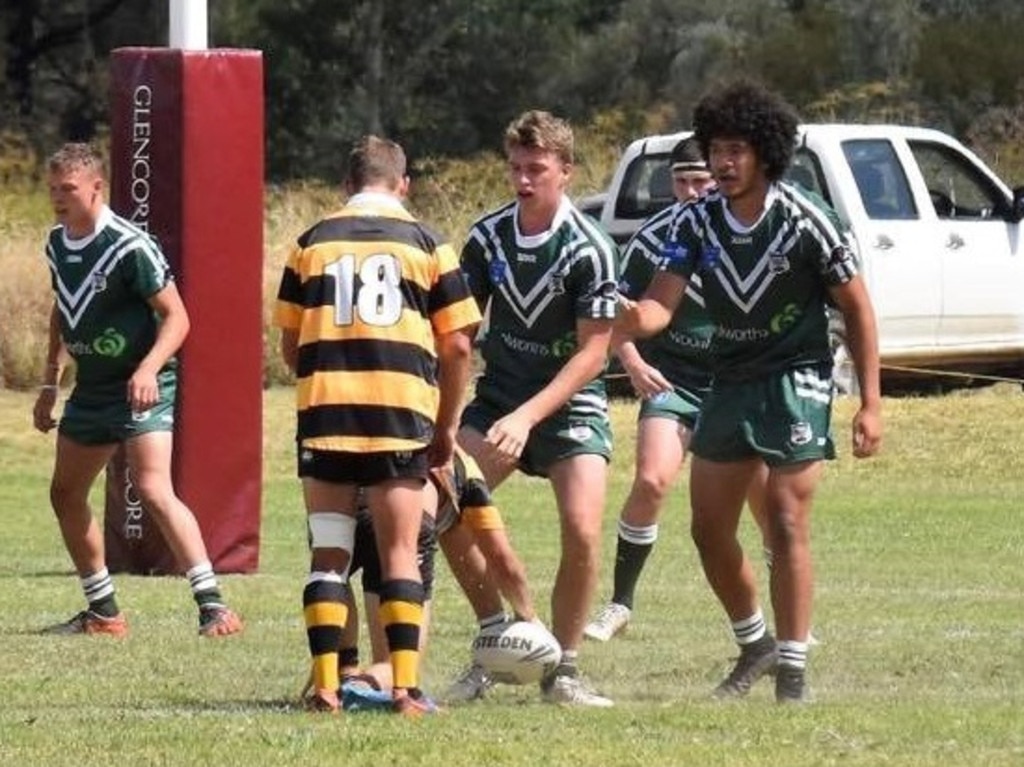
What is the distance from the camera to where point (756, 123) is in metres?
9.71

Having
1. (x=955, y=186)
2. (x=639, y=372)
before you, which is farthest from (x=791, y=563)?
(x=955, y=186)

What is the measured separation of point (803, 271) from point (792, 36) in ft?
107

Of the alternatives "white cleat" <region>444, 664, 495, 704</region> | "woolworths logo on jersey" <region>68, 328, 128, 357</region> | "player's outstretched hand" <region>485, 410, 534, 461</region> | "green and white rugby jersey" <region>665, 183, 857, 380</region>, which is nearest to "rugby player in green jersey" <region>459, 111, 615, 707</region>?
"player's outstretched hand" <region>485, 410, 534, 461</region>

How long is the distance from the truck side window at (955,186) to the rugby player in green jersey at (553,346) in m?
12.7

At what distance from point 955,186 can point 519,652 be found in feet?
47.7

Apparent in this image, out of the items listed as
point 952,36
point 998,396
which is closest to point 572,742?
point 998,396

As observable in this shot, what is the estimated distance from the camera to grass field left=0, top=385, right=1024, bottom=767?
8.48 metres

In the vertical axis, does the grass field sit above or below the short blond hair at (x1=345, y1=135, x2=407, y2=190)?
below

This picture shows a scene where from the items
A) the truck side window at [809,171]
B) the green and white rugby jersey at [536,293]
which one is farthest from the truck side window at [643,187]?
the green and white rugby jersey at [536,293]

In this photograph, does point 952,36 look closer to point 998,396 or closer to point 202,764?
point 998,396

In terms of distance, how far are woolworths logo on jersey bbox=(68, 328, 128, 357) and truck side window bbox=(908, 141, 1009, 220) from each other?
1154cm

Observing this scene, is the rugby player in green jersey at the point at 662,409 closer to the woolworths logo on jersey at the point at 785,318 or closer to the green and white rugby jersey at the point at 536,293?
the green and white rugby jersey at the point at 536,293

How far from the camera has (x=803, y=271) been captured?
9.71 metres

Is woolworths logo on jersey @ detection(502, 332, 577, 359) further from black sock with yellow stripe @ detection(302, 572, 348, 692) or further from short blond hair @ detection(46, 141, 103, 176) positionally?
short blond hair @ detection(46, 141, 103, 176)
